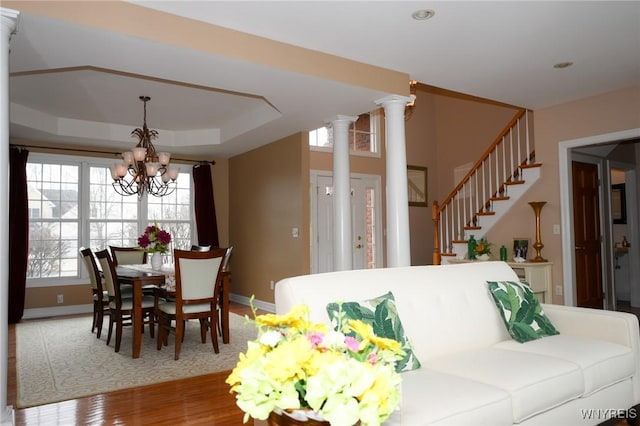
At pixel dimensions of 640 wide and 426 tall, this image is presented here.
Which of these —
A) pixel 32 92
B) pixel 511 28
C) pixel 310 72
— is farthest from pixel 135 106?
pixel 511 28

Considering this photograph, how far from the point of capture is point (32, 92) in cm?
516

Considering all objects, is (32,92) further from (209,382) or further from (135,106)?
(209,382)

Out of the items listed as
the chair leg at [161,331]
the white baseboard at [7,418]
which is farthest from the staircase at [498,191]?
the white baseboard at [7,418]

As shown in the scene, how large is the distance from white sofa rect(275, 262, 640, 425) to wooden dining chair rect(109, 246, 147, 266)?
4.28 m

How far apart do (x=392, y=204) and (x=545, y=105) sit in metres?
2.71

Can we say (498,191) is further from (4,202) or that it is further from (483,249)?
(4,202)

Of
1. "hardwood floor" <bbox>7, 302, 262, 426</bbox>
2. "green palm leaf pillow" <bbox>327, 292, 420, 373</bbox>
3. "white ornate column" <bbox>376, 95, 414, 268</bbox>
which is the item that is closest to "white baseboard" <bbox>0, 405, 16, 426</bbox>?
"hardwood floor" <bbox>7, 302, 262, 426</bbox>

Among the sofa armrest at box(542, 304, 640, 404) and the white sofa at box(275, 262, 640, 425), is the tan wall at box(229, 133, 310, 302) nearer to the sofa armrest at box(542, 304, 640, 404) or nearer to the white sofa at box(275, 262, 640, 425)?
the white sofa at box(275, 262, 640, 425)

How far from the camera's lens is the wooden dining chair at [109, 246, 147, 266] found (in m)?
5.91

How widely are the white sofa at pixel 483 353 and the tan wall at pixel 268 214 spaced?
3.22 meters

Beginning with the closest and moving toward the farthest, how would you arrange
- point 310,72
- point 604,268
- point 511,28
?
point 511,28 → point 310,72 → point 604,268

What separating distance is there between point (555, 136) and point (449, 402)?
4770 millimetres

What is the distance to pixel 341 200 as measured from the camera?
515cm

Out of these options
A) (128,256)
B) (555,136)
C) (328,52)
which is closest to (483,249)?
(555,136)
